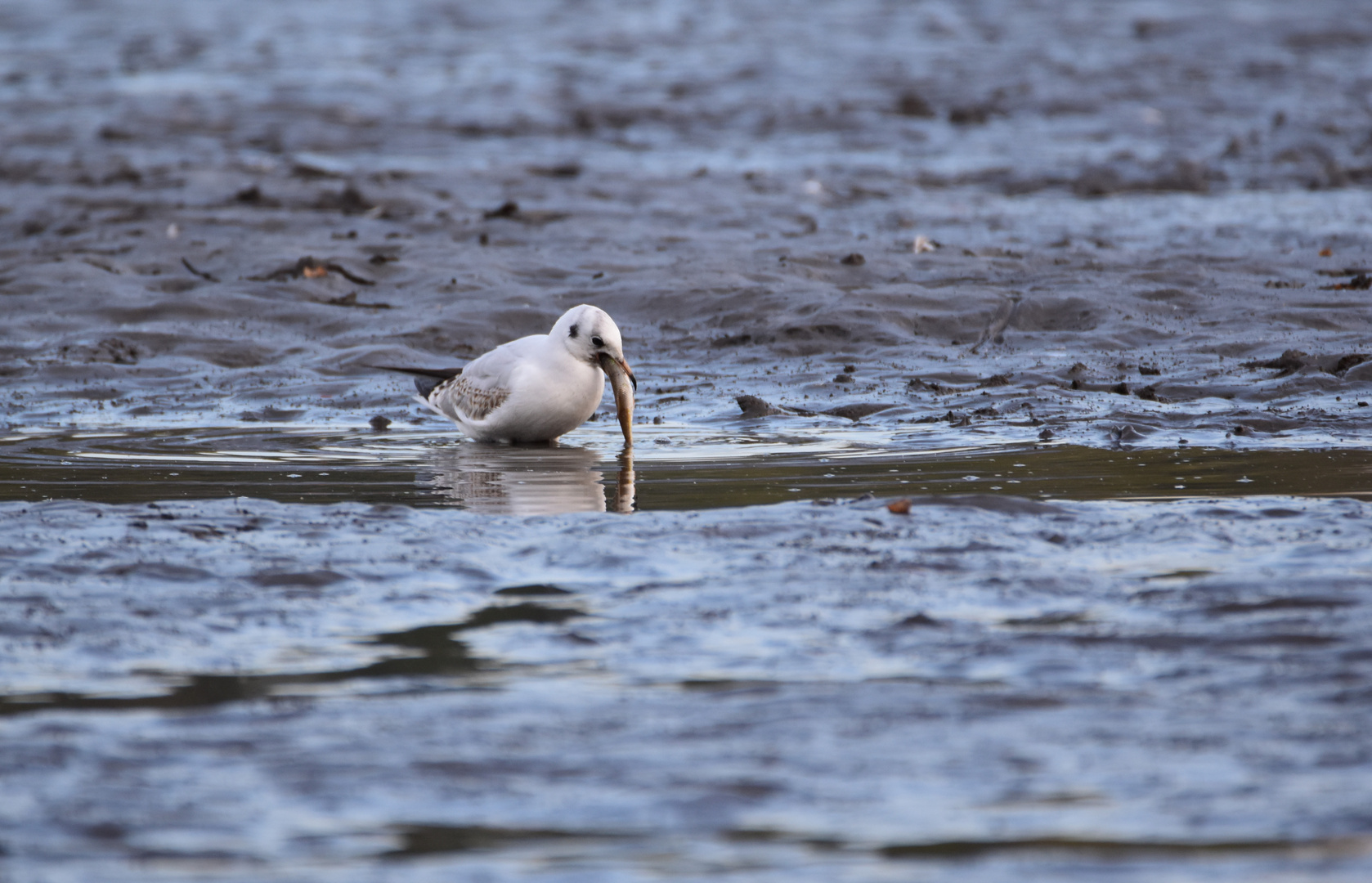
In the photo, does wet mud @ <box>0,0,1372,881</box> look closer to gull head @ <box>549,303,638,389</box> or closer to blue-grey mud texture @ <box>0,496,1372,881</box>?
blue-grey mud texture @ <box>0,496,1372,881</box>

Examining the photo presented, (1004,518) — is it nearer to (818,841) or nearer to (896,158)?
(818,841)

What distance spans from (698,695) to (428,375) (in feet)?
14.7

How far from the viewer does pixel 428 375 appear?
7980 mm

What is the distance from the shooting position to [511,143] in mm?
19891

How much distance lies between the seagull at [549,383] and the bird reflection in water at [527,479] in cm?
11

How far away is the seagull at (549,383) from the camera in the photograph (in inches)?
281

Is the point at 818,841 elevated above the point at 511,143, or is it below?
below

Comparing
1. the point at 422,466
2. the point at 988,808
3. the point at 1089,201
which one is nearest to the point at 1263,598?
the point at 988,808

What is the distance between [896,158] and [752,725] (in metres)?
15.3

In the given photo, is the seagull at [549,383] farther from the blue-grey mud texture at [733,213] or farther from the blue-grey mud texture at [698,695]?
the blue-grey mud texture at [698,695]

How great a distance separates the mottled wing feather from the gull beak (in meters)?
0.46

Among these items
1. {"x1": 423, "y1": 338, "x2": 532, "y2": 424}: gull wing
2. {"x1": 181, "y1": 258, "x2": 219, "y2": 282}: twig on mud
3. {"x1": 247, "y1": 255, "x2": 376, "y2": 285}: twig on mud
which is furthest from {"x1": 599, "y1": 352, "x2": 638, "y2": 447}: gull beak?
{"x1": 181, "y1": 258, "x2": 219, "y2": 282}: twig on mud

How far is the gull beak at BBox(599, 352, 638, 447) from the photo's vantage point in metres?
7.06

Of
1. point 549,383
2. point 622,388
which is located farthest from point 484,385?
point 622,388
